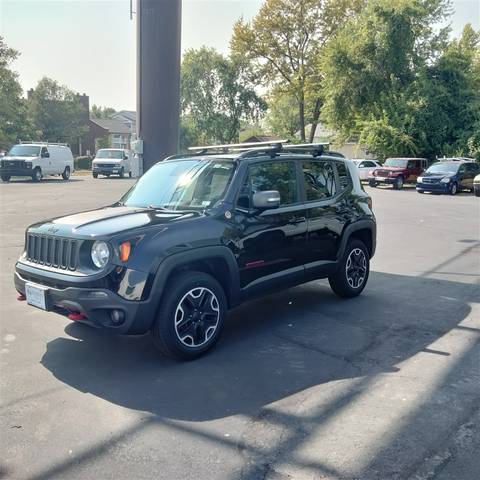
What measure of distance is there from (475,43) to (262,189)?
44.7 meters

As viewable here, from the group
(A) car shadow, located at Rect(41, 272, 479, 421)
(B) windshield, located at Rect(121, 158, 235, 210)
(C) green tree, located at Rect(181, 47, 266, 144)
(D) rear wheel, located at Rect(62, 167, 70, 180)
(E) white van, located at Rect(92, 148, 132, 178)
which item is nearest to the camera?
(A) car shadow, located at Rect(41, 272, 479, 421)

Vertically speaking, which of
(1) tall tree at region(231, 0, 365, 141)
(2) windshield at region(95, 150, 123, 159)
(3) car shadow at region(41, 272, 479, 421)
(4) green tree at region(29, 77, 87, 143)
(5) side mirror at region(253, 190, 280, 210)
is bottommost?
(3) car shadow at region(41, 272, 479, 421)

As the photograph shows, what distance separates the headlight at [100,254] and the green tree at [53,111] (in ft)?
185

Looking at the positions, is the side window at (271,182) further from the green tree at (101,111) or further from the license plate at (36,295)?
the green tree at (101,111)

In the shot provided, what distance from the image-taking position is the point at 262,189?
5.30 metres

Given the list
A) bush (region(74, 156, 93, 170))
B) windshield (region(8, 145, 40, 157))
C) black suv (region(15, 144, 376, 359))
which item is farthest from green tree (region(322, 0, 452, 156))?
black suv (region(15, 144, 376, 359))

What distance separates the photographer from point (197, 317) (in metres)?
4.57

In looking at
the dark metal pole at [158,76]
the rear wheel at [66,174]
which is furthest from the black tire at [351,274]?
the rear wheel at [66,174]

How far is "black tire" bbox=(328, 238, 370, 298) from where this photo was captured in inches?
251

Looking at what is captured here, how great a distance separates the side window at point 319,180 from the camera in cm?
590

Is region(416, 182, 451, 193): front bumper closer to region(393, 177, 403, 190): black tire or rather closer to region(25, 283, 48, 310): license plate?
region(393, 177, 403, 190): black tire

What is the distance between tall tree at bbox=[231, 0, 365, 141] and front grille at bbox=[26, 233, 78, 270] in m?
40.5

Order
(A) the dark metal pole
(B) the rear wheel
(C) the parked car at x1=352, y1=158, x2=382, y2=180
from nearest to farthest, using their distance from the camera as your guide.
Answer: (A) the dark metal pole
(B) the rear wheel
(C) the parked car at x1=352, y1=158, x2=382, y2=180

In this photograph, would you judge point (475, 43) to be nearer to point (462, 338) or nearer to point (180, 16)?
point (180, 16)
